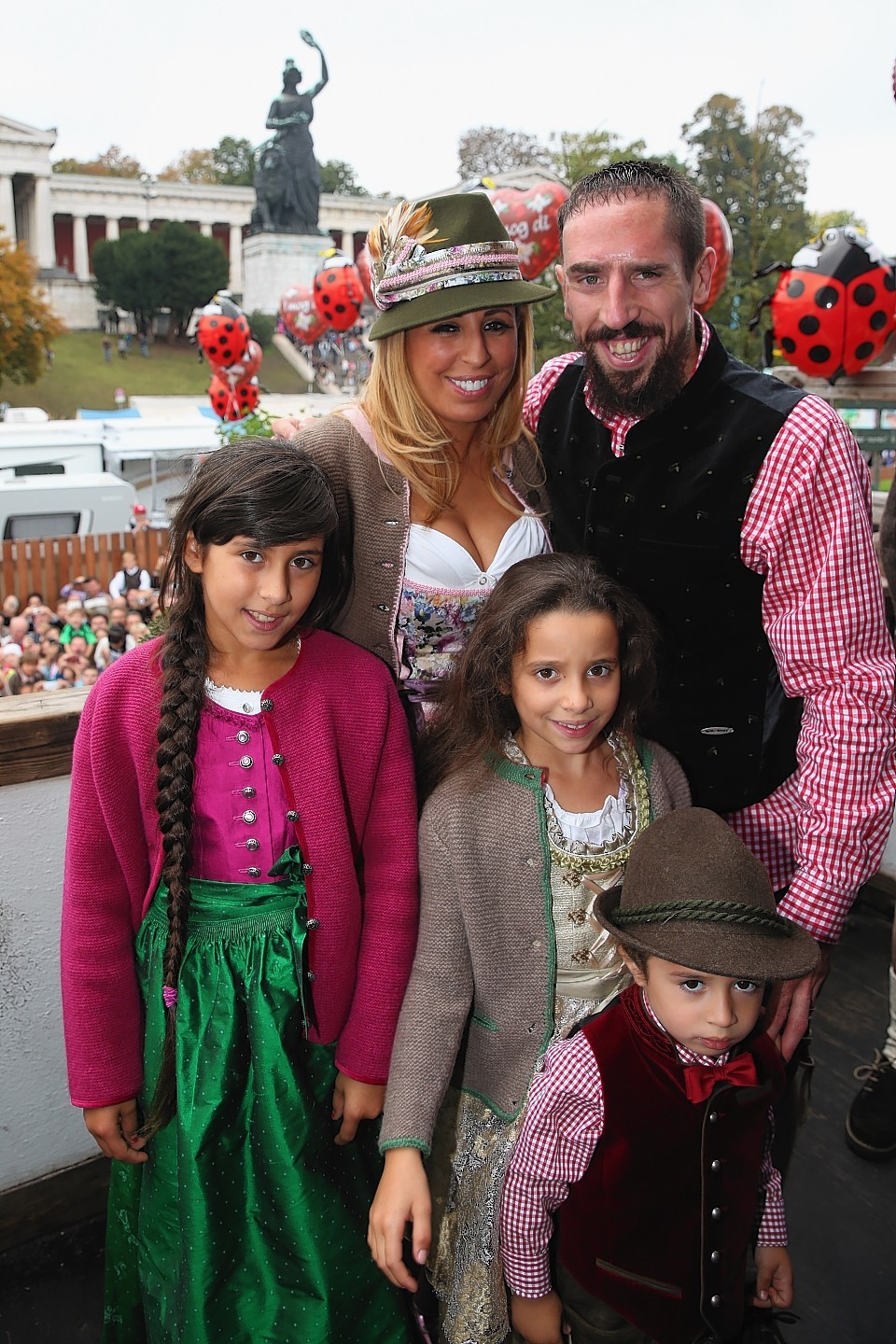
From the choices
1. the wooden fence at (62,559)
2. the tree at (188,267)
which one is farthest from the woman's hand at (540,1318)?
the tree at (188,267)

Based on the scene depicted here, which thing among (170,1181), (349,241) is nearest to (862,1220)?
(170,1181)

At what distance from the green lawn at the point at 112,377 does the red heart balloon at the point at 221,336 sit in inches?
768

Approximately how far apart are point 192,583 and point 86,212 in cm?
4973

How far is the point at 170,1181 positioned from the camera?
62.9 inches

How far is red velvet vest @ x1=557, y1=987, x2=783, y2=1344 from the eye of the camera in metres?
1.46

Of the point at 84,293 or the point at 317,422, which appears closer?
the point at 317,422

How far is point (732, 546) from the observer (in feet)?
5.70

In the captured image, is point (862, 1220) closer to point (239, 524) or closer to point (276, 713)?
point (276, 713)

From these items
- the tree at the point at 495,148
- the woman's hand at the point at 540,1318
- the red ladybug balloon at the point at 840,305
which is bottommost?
the woman's hand at the point at 540,1318

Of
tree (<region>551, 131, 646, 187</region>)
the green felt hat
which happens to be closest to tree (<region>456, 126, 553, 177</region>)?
tree (<region>551, 131, 646, 187</region>)

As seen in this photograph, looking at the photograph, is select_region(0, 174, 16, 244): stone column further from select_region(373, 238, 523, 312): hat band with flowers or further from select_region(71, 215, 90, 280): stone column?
select_region(373, 238, 523, 312): hat band with flowers

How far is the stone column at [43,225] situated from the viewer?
4231 centimetres

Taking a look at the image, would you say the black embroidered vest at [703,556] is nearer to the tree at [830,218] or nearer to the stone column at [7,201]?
the tree at [830,218]

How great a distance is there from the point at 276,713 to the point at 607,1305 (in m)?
1.02
